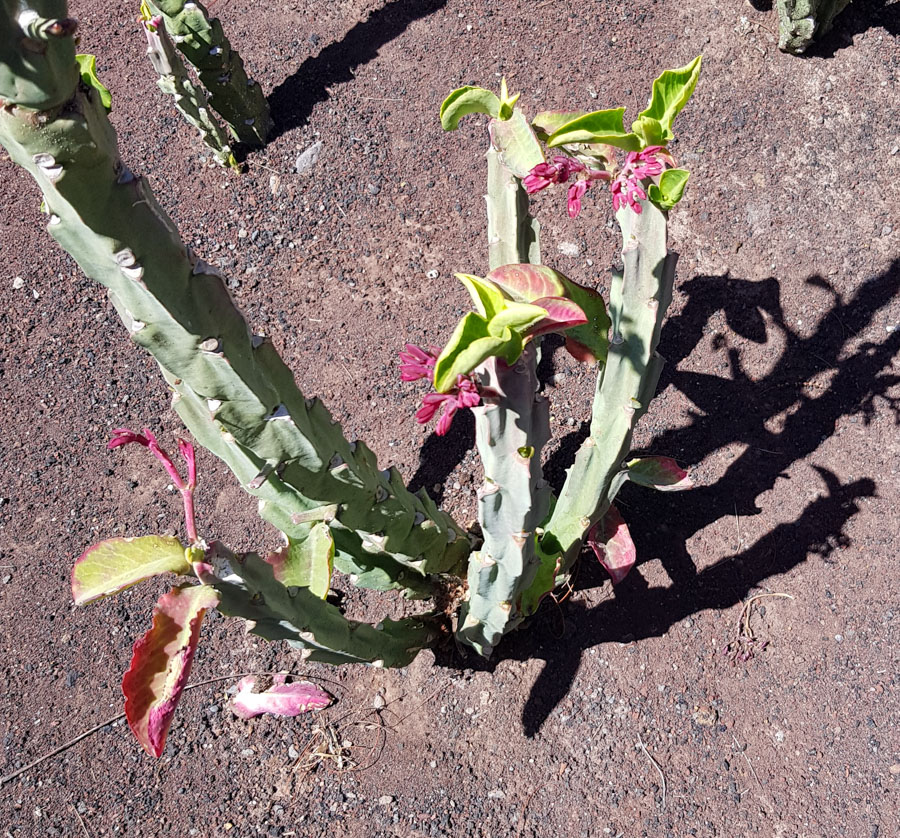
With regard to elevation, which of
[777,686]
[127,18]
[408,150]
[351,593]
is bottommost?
Answer: [777,686]

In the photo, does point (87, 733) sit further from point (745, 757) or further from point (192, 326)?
point (745, 757)

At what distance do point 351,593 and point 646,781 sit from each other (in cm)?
86

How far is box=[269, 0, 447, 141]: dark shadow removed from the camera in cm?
271

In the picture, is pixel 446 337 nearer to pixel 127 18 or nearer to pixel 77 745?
pixel 77 745

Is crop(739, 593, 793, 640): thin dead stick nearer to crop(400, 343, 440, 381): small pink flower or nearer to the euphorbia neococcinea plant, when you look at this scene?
the euphorbia neococcinea plant

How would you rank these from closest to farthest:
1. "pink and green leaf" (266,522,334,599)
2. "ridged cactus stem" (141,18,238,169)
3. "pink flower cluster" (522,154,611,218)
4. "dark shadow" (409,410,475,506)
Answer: "pink flower cluster" (522,154,611,218) → "pink and green leaf" (266,522,334,599) → "dark shadow" (409,410,475,506) → "ridged cactus stem" (141,18,238,169)

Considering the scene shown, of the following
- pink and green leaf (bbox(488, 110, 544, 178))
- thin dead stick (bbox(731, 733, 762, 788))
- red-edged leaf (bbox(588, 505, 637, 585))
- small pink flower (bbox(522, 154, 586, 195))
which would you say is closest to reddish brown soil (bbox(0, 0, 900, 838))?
thin dead stick (bbox(731, 733, 762, 788))

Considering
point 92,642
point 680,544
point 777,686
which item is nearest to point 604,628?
point 680,544

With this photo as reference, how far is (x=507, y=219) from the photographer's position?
1.40m

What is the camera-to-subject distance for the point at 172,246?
0.82m

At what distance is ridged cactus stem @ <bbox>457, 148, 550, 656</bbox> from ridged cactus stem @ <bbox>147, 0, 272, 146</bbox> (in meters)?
1.42

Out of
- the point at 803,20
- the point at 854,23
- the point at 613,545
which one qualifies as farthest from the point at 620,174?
the point at 854,23

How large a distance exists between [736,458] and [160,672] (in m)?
1.62

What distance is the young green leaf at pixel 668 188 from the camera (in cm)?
100
